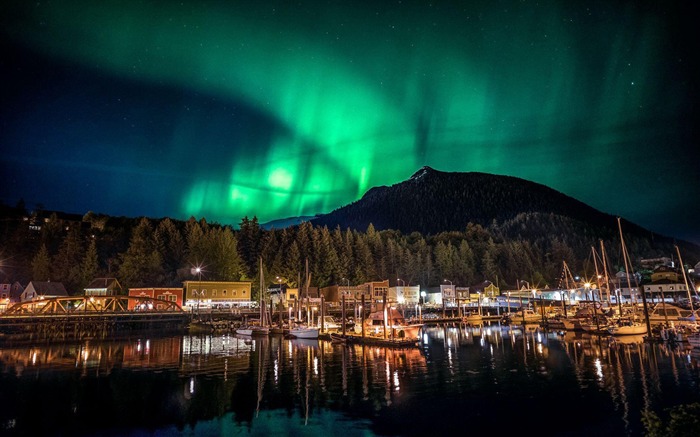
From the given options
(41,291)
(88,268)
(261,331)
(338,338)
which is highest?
(88,268)

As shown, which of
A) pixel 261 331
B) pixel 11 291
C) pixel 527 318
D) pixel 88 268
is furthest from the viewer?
pixel 88 268

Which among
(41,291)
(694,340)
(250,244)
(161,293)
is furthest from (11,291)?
(694,340)

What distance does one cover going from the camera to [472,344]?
52969 mm

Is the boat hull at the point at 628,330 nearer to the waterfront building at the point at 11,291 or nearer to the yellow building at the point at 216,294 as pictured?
the yellow building at the point at 216,294

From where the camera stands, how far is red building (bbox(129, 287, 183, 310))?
306 ft

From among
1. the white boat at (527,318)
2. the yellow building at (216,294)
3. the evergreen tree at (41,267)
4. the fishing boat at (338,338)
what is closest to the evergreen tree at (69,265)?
the evergreen tree at (41,267)

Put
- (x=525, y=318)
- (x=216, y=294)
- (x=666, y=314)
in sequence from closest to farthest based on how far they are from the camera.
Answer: (x=666, y=314) → (x=525, y=318) → (x=216, y=294)

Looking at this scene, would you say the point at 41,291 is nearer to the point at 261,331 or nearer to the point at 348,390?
the point at 261,331

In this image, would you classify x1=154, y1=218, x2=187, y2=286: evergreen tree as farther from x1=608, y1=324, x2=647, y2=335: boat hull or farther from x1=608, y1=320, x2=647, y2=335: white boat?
x1=608, y1=324, x2=647, y2=335: boat hull

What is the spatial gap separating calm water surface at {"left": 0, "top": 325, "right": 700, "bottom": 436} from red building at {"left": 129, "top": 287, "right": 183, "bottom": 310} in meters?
46.1

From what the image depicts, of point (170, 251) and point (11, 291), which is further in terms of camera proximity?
point (170, 251)

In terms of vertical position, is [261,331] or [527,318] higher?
[261,331]

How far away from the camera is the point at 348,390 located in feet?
92.0

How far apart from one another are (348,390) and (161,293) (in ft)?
260
